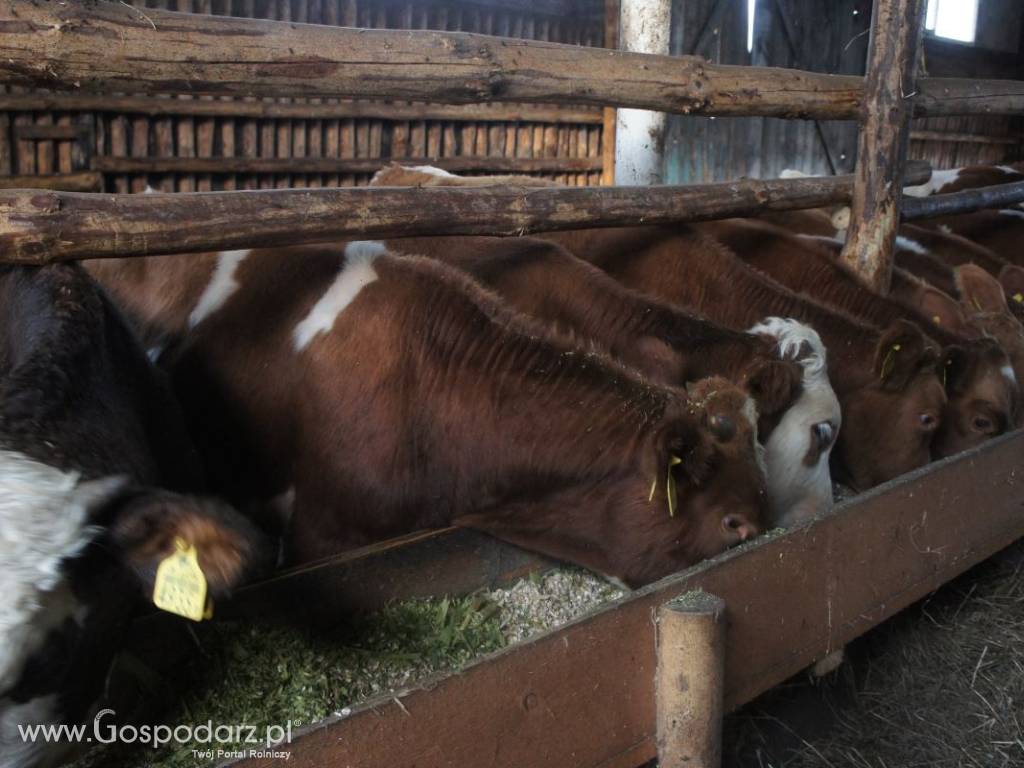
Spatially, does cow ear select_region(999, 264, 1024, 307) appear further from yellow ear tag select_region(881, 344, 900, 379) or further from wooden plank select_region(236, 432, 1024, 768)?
wooden plank select_region(236, 432, 1024, 768)

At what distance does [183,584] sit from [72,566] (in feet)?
0.66

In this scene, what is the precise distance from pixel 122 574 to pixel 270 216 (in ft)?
3.80

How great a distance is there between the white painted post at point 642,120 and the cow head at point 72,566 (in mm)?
5801

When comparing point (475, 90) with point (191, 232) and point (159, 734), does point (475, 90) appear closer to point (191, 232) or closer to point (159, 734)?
point (191, 232)

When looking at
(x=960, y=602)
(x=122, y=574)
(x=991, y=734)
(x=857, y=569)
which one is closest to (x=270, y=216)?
(x=122, y=574)

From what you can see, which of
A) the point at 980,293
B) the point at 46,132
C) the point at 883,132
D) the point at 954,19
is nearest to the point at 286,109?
the point at 46,132

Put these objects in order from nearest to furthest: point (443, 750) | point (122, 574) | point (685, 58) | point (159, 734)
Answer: point (443, 750) → point (122, 574) → point (159, 734) → point (685, 58)

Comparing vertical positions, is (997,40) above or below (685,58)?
above

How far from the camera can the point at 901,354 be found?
4.09 meters

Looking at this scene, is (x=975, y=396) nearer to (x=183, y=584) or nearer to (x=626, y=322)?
(x=626, y=322)

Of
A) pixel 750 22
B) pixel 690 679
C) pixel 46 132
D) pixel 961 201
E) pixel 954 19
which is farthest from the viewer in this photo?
pixel 954 19

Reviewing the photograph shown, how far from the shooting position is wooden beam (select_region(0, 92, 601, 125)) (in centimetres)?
693

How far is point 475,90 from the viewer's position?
313cm

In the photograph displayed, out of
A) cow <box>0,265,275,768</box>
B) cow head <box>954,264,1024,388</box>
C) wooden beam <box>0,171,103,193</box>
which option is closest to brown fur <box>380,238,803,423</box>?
cow <box>0,265,275,768</box>
